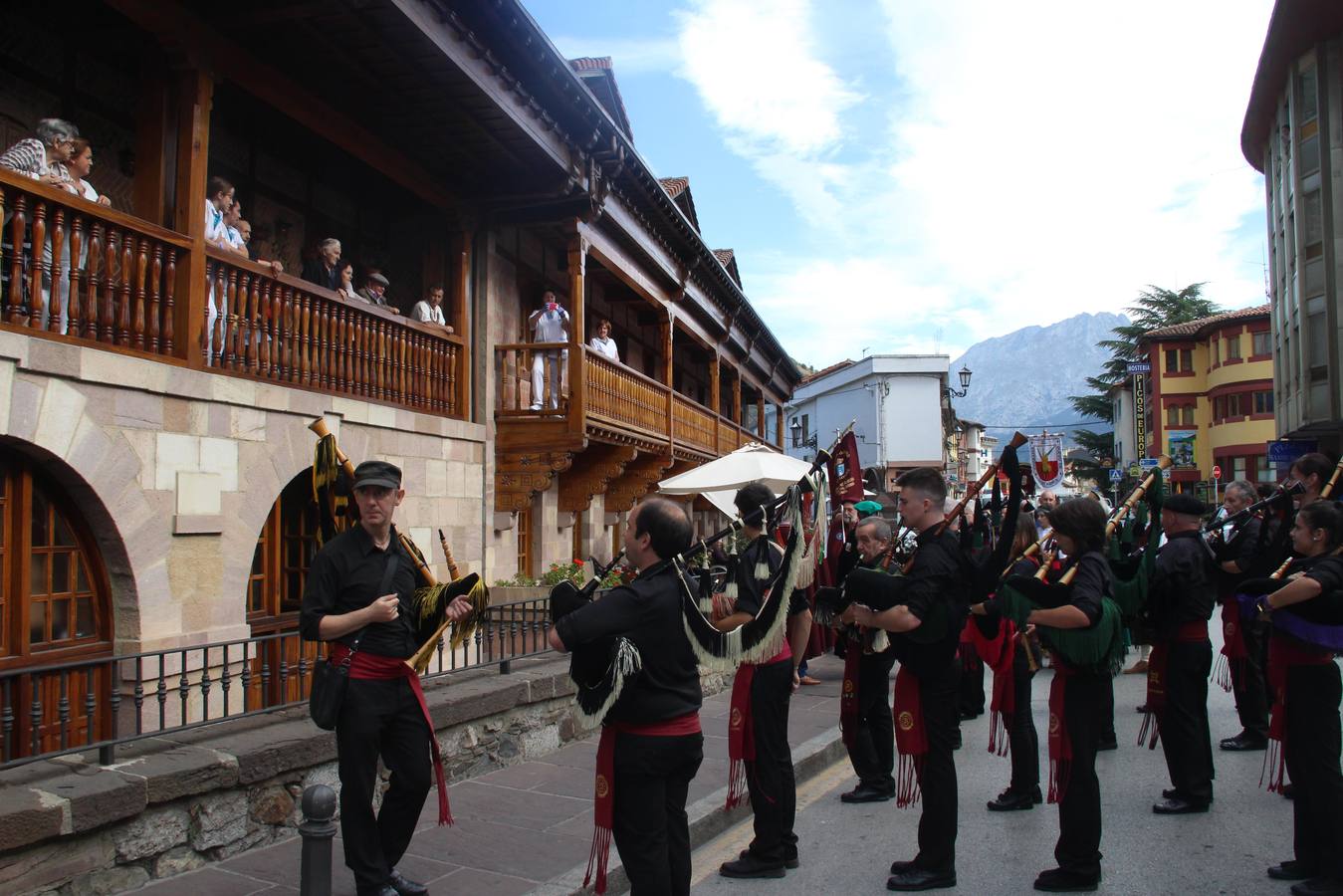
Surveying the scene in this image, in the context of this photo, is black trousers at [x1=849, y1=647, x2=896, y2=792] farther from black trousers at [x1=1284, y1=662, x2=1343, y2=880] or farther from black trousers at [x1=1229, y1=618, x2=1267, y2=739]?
black trousers at [x1=1229, y1=618, x2=1267, y2=739]

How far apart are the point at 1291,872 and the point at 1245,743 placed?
3326 millimetres

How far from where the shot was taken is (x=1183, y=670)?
6.24 m

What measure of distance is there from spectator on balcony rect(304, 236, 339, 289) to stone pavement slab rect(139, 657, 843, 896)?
489 cm

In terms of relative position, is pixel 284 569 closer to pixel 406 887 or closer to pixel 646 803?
pixel 406 887

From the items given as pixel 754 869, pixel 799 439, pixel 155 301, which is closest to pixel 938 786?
pixel 754 869

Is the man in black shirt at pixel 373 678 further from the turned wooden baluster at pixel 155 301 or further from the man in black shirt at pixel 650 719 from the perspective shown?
the turned wooden baluster at pixel 155 301

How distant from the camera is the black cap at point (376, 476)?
180 inches

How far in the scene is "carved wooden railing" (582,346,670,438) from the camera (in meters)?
12.4

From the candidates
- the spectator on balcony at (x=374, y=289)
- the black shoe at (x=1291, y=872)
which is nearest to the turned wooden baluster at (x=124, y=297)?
the spectator on balcony at (x=374, y=289)

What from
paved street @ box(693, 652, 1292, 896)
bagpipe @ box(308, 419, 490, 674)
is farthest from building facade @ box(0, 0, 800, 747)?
paved street @ box(693, 652, 1292, 896)

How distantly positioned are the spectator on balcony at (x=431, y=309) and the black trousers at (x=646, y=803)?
7369mm

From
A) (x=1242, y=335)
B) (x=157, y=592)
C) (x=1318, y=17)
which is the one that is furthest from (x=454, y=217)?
(x=1242, y=335)

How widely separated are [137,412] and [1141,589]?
6.71 meters

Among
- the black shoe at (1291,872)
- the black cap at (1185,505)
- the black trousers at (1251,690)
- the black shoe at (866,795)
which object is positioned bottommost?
the black shoe at (866,795)
